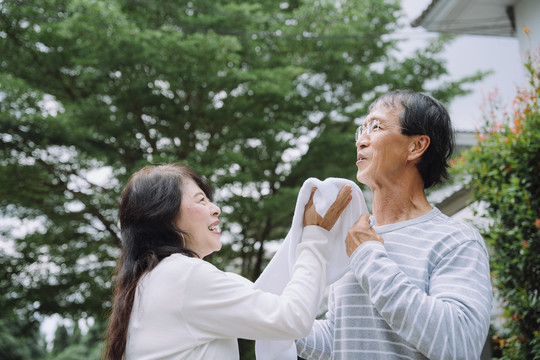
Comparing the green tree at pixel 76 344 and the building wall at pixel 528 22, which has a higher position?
the building wall at pixel 528 22

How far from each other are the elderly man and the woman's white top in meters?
0.13

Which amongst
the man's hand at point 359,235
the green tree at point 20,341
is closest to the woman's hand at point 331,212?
the man's hand at point 359,235

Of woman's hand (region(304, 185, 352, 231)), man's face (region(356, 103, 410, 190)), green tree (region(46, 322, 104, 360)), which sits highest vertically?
man's face (region(356, 103, 410, 190))

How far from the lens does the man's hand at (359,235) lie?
1.43 meters

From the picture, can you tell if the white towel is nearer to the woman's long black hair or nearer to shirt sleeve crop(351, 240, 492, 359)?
shirt sleeve crop(351, 240, 492, 359)

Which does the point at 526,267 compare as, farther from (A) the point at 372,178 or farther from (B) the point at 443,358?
(B) the point at 443,358

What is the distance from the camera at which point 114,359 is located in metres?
1.59

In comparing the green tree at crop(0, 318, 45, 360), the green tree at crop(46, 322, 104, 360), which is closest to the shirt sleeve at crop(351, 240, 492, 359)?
the green tree at crop(0, 318, 45, 360)

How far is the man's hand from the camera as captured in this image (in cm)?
143

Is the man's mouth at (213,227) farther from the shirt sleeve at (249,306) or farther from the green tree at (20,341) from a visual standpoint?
the green tree at (20,341)

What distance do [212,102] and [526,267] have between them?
5679mm

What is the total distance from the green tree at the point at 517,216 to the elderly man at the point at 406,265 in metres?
1.87

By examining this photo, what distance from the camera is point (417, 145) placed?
1610 millimetres

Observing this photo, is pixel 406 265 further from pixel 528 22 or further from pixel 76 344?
pixel 76 344
